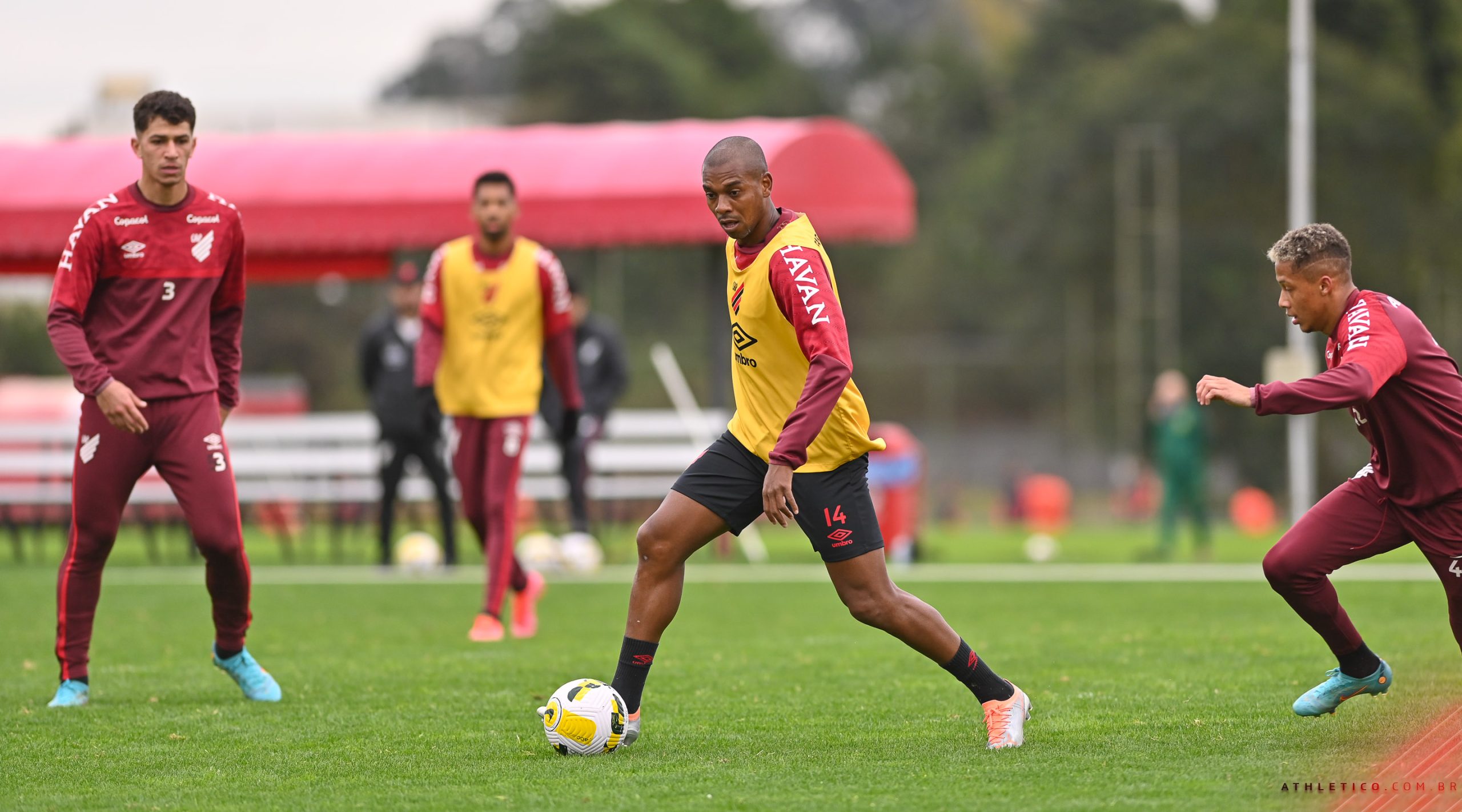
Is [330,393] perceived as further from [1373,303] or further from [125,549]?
[1373,303]

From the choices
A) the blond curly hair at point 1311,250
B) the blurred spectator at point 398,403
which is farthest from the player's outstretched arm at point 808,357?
the blurred spectator at point 398,403

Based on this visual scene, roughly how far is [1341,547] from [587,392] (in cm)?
950

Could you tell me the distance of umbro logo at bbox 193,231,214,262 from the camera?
716 centimetres

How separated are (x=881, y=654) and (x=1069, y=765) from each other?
3265 mm

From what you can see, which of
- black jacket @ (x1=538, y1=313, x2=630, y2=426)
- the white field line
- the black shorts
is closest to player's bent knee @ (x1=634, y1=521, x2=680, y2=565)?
Result: the black shorts

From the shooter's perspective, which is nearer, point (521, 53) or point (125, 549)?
point (125, 549)

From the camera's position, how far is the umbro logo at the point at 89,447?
7.05 meters

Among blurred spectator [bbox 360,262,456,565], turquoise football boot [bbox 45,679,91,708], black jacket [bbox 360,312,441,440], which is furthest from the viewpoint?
black jacket [bbox 360,312,441,440]

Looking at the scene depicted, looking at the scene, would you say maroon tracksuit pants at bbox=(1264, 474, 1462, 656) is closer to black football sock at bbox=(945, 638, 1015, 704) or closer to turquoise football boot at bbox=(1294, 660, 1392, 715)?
turquoise football boot at bbox=(1294, 660, 1392, 715)

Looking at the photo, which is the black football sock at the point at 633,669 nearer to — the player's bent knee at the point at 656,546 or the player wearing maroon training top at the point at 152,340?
the player's bent knee at the point at 656,546

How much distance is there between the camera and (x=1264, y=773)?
552 centimetres

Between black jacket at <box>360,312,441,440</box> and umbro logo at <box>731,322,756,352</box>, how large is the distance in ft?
27.2

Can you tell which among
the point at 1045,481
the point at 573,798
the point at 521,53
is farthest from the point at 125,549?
the point at 521,53

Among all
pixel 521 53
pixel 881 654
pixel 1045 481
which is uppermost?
pixel 521 53
